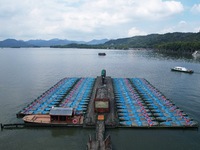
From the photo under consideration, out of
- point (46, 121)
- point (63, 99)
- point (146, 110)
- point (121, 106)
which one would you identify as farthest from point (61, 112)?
point (146, 110)

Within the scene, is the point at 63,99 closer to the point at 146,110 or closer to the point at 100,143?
the point at 146,110

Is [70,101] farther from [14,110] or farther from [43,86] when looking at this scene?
[43,86]

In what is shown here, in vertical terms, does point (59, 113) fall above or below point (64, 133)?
above

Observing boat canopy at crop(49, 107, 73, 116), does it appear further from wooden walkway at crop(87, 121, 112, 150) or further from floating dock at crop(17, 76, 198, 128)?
wooden walkway at crop(87, 121, 112, 150)

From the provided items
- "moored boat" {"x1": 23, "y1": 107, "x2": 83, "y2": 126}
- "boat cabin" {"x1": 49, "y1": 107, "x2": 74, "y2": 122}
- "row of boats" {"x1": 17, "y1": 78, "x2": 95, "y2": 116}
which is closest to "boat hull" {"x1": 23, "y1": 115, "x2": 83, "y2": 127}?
"moored boat" {"x1": 23, "y1": 107, "x2": 83, "y2": 126}

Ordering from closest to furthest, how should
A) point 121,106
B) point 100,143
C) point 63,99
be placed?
point 100,143 → point 121,106 → point 63,99

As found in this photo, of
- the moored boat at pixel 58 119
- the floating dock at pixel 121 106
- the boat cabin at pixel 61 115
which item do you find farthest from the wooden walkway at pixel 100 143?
the boat cabin at pixel 61 115

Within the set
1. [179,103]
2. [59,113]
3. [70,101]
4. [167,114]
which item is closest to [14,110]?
[70,101]
